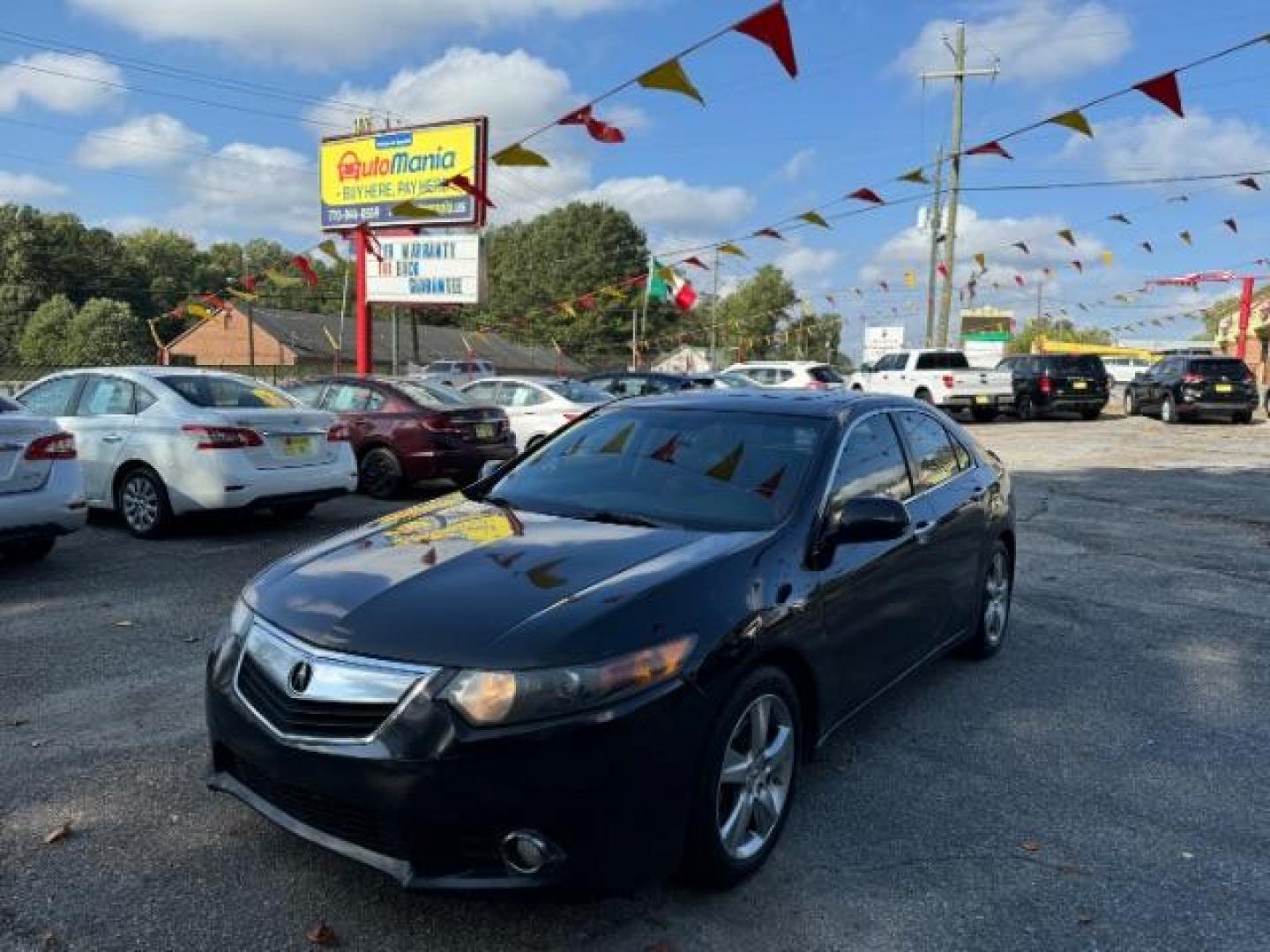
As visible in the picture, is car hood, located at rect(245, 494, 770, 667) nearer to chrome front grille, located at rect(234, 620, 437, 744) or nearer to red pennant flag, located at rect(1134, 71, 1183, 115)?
chrome front grille, located at rect(234, 620, 437, 744)

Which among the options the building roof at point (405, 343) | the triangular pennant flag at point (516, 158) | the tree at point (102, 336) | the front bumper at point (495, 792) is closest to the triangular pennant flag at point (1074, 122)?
the triangular pennant flag at point (516, 158)

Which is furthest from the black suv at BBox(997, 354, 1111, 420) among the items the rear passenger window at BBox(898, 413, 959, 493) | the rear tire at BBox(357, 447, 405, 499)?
the rear passenger window at BBox(898, 413, 959, 493)

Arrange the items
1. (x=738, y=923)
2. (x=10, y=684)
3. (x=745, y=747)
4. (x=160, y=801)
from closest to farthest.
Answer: (x=738, y=923) → (x=745, y=747) → (x=160, y=801) → (x=10, y=684)

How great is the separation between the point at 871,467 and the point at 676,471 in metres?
0.83

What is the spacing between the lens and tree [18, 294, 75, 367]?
54750 millimetres

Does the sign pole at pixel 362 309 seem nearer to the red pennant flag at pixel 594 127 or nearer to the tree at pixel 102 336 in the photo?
the red pennant flag at pixel 594 127

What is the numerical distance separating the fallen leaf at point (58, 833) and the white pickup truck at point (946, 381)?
849 inches

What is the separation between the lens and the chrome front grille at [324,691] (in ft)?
8.18

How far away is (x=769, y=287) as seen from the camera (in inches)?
3506

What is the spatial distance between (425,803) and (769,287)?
89.5 m

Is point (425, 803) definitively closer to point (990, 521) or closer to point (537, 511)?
point (537, 511)

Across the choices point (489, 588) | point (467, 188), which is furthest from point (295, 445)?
point (467, 188)

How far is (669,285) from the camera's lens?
86.2ft

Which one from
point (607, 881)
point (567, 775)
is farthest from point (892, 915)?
point (567, 775)
